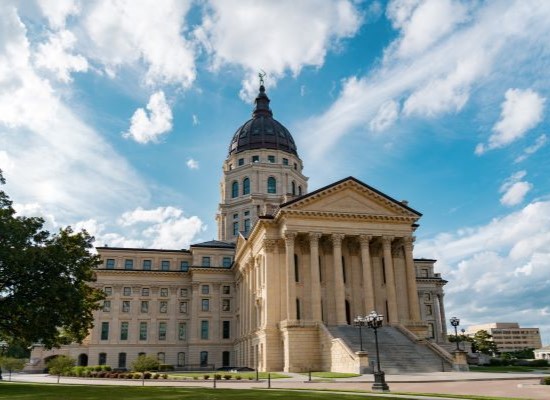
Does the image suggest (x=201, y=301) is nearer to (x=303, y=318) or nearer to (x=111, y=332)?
(x=111, y=332)

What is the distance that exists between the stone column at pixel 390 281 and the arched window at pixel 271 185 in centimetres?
3517

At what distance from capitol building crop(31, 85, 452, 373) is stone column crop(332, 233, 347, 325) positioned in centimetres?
11

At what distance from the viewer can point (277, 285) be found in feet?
169

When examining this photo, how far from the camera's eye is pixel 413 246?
54469 millimetres

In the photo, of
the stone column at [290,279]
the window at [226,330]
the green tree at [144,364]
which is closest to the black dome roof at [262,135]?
the window at [226,330]

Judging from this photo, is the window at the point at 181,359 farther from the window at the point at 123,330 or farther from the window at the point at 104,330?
the window at the point at 104,330

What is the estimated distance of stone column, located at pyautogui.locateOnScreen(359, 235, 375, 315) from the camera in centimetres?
5091

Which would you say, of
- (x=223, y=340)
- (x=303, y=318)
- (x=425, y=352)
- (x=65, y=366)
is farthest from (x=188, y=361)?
(x=425, y=352)

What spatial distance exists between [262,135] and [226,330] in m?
35.8

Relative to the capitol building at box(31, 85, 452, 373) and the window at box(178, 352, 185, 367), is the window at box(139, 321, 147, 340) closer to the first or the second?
the capitol building at box(31, 85, 452, 373)

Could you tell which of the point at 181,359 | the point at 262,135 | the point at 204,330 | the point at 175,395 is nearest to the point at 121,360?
the point at 181,359

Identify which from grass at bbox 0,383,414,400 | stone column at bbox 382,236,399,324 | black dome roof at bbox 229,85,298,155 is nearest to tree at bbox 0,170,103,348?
grass at bbox 0,383,414,400

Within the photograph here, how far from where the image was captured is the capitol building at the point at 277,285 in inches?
1880

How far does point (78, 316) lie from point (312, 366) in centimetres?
2228
